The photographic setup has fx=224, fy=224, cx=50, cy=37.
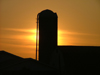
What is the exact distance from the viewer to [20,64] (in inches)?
1045

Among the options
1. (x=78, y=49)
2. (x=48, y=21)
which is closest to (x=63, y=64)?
(x=78, y=49)

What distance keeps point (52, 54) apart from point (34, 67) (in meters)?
8.00

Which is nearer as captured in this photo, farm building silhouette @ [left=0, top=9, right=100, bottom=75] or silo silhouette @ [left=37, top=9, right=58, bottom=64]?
farm building silhouette @ [left=0, top=9, right=100, bottom=75]

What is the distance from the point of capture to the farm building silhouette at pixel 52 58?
2611 centimetres

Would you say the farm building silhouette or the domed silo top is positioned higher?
the domed silo top

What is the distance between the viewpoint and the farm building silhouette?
2611cm

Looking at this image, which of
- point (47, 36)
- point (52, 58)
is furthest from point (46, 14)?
point (52, 58)

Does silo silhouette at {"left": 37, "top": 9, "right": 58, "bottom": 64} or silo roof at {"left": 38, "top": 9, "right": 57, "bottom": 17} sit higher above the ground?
silo roof at {"left": 38, "top": 9, "right": 57, "bottom": 17}

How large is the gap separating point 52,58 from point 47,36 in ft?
13.2

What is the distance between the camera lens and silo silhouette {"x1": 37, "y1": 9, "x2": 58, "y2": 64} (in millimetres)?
35500

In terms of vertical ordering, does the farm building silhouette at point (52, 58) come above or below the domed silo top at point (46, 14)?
below

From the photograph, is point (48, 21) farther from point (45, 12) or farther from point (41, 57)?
point (41, 57)

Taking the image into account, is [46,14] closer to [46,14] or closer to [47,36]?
[46,14]

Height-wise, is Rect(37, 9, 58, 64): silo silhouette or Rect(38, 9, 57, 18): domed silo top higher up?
Rect(38, 9, 57, 18): domed silo top
